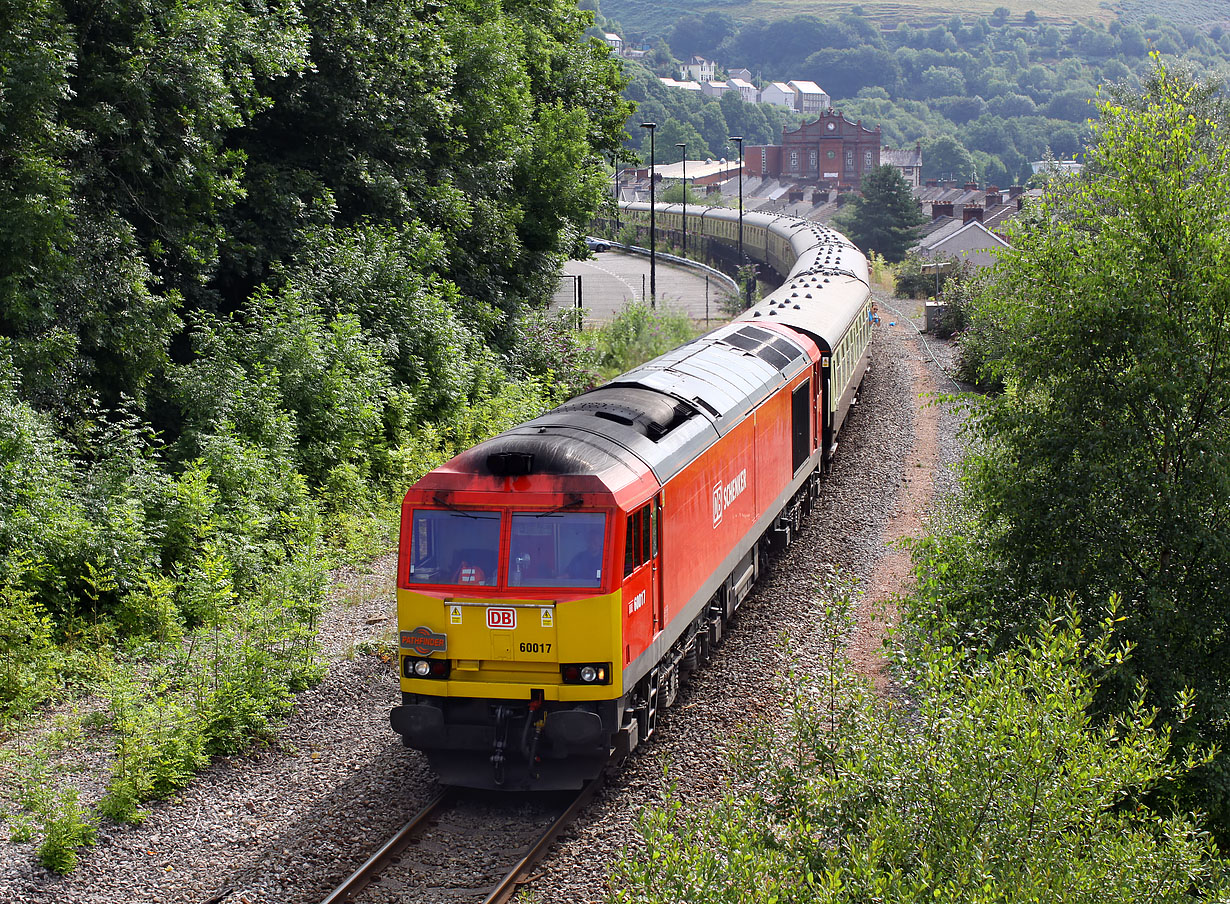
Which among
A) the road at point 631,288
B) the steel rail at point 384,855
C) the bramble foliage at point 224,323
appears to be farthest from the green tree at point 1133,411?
the road at point 631,288

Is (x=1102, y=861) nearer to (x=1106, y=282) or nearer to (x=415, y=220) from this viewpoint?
(x=1106, y=282)

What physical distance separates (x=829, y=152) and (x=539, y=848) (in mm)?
141114

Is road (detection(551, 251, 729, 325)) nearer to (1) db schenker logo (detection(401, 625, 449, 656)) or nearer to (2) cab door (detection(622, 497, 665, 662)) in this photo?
(2) cab door (detection(622, 497, 665, 662))

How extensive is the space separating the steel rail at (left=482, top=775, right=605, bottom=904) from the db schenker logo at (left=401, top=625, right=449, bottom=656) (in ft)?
5.88

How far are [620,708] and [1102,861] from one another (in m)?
4.72

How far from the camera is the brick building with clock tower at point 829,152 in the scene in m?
139

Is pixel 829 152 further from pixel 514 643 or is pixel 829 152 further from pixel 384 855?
pixel 384 855

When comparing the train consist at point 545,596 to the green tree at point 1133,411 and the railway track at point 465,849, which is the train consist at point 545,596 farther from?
the green tree at point 1133,411

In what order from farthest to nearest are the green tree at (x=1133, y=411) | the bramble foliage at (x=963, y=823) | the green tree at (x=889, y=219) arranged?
the green tree at (x=889, y=219)
the green tree at (x=1133, y=411)
the bramble foliage at (x=963, y=823)

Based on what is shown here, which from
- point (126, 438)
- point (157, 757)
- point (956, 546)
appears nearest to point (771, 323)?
point (956, 546)

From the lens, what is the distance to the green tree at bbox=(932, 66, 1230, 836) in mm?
8852

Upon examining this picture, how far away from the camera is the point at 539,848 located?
8719 millimetres

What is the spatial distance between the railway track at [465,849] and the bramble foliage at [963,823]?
8.97 feet

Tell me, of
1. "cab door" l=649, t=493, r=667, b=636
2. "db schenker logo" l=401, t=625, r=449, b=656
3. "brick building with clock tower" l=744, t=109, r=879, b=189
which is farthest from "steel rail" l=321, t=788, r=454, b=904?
"brick building with clock tower" l=744, t=109, r=879, b=189
